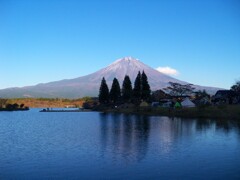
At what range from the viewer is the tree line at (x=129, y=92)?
184ft

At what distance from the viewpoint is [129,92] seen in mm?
57344

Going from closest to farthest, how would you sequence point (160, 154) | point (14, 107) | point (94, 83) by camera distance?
point (160, 154)
point (14, 107)
point (94, 83)

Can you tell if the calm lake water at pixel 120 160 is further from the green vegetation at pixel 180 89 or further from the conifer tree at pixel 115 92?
the green vegetation at pixel 180 89

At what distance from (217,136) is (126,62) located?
171034 mm

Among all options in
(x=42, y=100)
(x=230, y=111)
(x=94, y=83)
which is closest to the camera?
(x=230, y=111)

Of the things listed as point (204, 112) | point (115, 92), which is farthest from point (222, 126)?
point (115, 92)

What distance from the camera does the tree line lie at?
184ft

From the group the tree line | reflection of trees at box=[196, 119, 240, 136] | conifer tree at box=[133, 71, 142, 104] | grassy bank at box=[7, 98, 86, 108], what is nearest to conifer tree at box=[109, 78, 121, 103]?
the tree line

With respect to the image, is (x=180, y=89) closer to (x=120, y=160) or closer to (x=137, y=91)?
(x=137, y=91)

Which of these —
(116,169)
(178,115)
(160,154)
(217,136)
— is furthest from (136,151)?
(178,115)

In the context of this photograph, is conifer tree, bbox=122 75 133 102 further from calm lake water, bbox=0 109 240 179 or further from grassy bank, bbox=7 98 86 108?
grassy bank, bbox=7 98 86 108

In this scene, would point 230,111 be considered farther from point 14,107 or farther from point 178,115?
point 14,107

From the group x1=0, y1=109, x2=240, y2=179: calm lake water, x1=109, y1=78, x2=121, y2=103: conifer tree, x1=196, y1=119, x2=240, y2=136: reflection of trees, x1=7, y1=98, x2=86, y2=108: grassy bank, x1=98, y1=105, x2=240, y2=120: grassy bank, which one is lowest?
x1=0, y1=109, x2=240, y2=179: calm lake water

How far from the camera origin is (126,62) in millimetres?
188375
